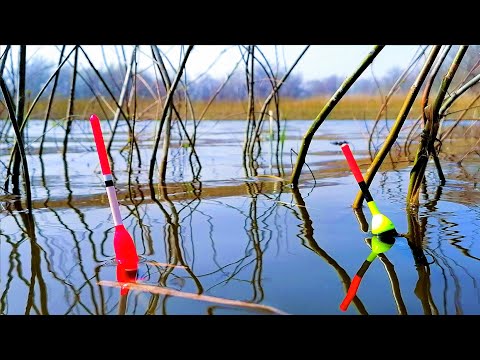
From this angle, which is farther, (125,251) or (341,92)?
(341,92)

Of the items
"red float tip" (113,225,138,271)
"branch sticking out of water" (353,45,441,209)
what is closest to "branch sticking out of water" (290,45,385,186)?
"branch sticking out of water" (353,45,441,209)

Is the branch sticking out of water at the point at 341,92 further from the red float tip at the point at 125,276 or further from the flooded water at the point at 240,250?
the red float tip at the point at 125,276

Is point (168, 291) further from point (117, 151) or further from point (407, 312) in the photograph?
point (117, 151)

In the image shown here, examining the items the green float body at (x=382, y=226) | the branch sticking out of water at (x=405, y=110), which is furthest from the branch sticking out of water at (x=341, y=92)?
the green float body at (x=382, y=226)

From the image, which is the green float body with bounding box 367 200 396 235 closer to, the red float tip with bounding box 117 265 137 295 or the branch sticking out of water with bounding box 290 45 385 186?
the branch sticking out of water with bounding box 290 45 385 186

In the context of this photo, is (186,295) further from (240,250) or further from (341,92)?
(341,92)

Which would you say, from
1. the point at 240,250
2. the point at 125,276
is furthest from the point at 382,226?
the point at 125,276

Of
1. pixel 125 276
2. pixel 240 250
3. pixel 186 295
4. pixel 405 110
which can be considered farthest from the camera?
pixel 405 110

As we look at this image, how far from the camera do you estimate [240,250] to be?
1248mm

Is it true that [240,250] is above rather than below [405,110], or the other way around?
below

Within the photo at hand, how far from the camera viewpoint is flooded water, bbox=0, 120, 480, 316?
0.93m
